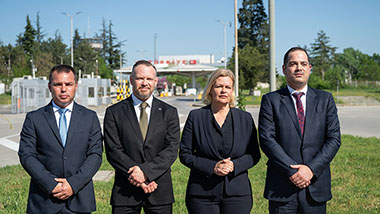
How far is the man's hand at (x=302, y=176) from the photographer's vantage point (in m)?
3.35

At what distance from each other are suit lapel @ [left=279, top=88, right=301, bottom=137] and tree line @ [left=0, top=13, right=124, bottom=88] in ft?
171

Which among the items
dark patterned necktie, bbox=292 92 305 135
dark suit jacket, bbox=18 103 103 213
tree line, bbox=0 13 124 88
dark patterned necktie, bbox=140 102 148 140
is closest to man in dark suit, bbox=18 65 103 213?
dark suit jacket, bbox=18 103 103 213

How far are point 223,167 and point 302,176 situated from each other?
2.26 feet

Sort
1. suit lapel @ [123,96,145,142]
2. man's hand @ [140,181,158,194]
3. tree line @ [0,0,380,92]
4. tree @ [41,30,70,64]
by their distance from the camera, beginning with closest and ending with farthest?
man's hand @ [140,181,158,194] < suit lapel @ [123,96,145,142] < tree line @ [0,0,380,92] < tree @ [41,30,70,64]

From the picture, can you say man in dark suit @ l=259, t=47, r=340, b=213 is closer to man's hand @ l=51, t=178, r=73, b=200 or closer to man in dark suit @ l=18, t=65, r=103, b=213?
man in dark suit @ l=18, t=65, r=103, b=213

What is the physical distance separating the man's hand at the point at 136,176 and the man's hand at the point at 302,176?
52.1 inches

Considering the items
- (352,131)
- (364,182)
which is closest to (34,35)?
(352,131)

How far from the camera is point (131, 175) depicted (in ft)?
11.8

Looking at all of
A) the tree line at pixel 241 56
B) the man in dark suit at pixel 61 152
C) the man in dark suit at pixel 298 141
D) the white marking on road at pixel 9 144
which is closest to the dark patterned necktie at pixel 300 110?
the man in dark suit at pixel 298 141

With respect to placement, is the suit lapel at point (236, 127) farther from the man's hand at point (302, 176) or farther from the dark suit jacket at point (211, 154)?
the man's hand at point (302, 176)

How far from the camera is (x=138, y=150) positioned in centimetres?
372

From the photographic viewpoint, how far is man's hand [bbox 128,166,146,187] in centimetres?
356

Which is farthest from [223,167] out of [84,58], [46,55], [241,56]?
[84,58]

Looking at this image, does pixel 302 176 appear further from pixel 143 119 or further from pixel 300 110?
pixel 143 119
